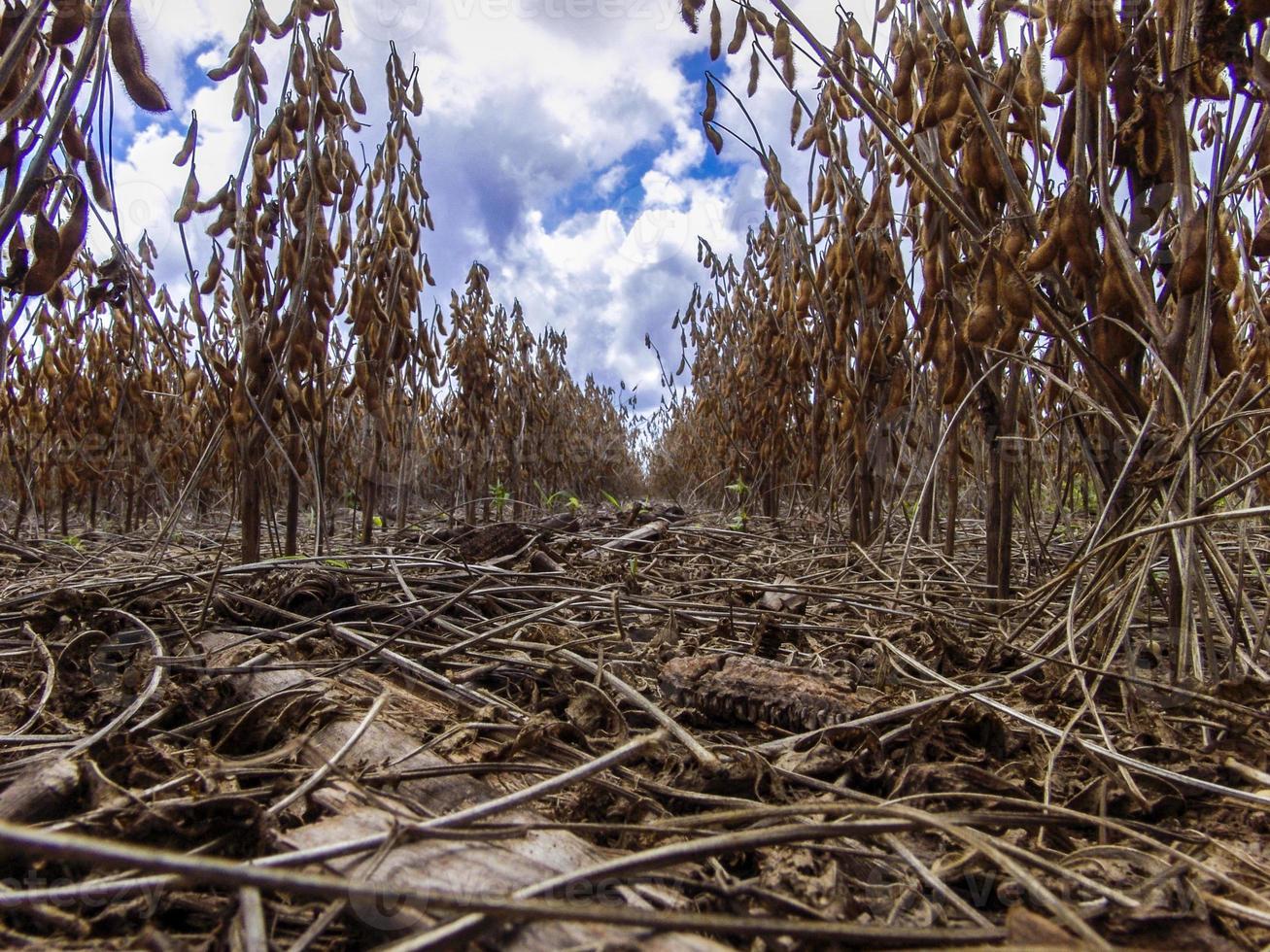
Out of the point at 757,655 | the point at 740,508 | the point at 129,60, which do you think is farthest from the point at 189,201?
the point at 740,508

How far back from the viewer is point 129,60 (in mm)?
1086

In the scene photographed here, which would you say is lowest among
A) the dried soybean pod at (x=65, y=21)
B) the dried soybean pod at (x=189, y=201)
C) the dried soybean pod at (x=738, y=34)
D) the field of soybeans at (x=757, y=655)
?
the field of soybeans at (x=757, y=655)

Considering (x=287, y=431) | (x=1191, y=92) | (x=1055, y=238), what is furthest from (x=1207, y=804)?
(x=287, y=431)

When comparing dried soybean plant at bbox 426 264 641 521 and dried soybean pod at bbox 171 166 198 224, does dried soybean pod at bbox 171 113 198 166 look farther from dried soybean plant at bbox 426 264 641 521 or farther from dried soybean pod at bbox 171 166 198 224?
dried soybean plant at bbox 426 264 641 521

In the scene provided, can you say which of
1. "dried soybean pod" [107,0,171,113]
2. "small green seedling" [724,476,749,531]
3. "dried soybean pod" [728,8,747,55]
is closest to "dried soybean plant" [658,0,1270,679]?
"dried soybean pod" [728,8,747,55]

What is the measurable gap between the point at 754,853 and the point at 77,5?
1.39m

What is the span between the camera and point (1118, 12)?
1.50m

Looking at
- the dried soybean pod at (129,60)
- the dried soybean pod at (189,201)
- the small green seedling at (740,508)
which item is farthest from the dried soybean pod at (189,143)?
the small green seedling at (740,508)

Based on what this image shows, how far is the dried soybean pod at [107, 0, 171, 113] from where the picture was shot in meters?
1.07

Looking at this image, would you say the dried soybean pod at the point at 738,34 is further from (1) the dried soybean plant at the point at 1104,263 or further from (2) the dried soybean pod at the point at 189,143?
(2) the dried soybean pod at the point at 189,143

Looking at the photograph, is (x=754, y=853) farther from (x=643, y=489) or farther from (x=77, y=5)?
(x=643, y=489)

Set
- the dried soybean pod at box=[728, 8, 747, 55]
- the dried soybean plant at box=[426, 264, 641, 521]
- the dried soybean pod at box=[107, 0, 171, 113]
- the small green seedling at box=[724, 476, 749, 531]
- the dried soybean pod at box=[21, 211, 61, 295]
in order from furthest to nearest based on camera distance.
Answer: the dried soybean plant at box=[426, 264, 641, 521]
the small green seedling at box=[724, 476, 749, 531]
the dried soybean pod at box=[728, 8, 747, 55]
the dried soybean pod at box=[107, 0, 171, 113]
the dried soybean pod at box=[21, 211, 61, 295]

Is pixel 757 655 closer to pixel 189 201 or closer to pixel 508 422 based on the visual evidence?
pixel 189 201

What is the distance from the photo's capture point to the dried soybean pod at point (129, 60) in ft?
3.52
